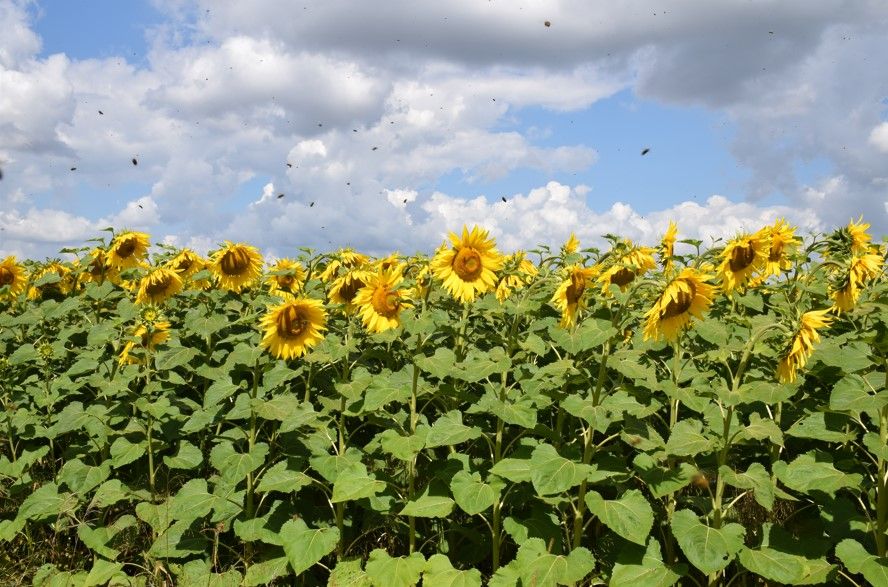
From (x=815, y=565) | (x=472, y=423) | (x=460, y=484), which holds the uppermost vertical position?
(x=472, y=423)

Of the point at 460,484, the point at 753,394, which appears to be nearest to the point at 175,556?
the point at 460,484

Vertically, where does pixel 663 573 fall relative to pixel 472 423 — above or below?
below

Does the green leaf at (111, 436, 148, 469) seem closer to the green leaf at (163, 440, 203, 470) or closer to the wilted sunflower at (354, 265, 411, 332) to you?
the green leaf at (163, 440, 203, 470)

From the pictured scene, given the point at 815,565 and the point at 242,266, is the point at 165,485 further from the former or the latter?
the point at 815,565

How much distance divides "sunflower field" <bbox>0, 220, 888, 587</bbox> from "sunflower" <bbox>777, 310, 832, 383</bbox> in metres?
0.02

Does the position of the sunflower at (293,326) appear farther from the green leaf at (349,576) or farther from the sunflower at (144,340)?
the green leaf at (349,576)

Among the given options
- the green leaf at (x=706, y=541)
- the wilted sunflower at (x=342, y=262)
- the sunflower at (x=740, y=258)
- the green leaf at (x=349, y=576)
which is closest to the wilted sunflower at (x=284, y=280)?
the wilted sunflower at (x=342, y=262)

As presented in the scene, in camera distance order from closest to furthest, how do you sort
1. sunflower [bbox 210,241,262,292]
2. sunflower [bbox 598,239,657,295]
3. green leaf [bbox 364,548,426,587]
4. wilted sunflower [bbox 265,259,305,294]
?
1. green leaf [bbox 364,548,426,587]
2. sunflower [bbox 598,239,657,295]
3. sunflower [bbox 210,241,262,292]
4. wilted sunflower [bbox 265,259,305,294]

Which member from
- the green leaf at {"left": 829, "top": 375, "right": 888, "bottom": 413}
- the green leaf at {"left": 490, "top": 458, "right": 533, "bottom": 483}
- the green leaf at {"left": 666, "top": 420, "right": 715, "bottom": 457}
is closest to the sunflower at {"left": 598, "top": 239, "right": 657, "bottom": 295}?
the green leaf at {"left": 666, "top": 420, "right": 715, "bottom": 457}

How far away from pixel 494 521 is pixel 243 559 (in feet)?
5.54

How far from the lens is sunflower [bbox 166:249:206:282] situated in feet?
21.1

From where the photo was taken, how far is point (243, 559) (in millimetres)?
4574

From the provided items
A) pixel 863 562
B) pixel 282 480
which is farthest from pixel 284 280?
pixel 863 562

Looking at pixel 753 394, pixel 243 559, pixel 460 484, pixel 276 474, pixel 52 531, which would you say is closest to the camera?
pixel 753 394
